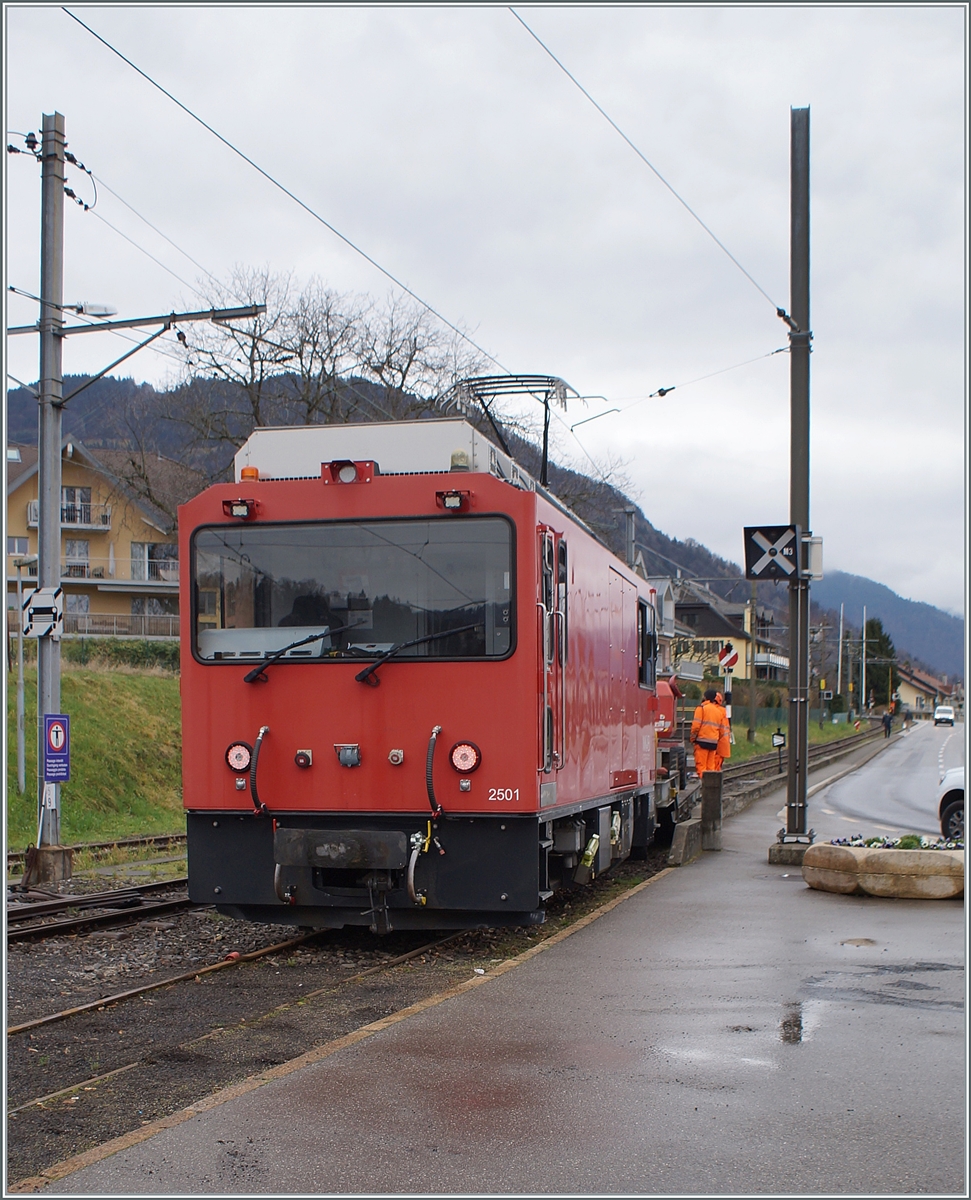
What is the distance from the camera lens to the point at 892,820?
22109 millimetres

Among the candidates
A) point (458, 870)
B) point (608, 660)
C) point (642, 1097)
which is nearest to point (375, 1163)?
point (642, 1097)

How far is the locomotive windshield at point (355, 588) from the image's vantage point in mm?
8516

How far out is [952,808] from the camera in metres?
17.3

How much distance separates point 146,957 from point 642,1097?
17.6ft

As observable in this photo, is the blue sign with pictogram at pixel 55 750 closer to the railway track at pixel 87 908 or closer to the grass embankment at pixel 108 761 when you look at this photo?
the railway track at pixel 87 908

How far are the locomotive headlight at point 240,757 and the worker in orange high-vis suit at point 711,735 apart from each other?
10.6 m

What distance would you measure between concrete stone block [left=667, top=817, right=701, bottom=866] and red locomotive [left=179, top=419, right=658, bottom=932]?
15.3 ft

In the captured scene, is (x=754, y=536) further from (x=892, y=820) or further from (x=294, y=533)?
(x=892, y=820)

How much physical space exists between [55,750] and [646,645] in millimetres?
6585

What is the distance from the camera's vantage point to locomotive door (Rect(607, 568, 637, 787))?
38.8 ft

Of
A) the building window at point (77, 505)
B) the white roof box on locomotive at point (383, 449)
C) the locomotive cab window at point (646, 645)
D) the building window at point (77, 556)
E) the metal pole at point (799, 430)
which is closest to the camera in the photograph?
the white roof box on locomotive at point (383, 449)

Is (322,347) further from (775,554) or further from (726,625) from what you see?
(726,625)

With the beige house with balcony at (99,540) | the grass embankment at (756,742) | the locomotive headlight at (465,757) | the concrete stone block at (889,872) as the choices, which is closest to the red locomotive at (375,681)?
the locomotive headlight at (465,757)

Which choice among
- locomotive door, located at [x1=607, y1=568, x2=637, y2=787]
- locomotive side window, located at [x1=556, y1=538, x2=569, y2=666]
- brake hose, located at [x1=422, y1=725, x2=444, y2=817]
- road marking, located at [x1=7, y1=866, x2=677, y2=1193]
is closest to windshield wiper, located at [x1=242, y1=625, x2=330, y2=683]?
brake hose, located at [x1=422, y1=725, x2=444, y2=817]
